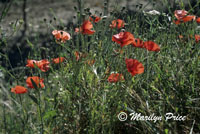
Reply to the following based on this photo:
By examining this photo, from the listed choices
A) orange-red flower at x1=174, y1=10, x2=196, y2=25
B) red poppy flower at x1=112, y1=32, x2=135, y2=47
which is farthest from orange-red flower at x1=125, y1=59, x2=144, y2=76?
orange-red flower at x1=174, y1=10, x2=196, y2=25

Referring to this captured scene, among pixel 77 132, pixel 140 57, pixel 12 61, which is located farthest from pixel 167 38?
pixel 12 61

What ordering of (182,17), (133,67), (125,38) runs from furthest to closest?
(182,17) < (125,38) < (133,67)

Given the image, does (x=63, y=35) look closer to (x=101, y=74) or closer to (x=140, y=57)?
(x=101, y=74)

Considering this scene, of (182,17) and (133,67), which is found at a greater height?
(182,17)

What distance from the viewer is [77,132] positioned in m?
1.61

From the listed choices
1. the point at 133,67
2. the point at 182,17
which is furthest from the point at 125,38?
the point at 182,17

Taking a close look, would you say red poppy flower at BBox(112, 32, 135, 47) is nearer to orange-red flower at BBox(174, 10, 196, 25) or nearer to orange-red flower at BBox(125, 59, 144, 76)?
orange-red flower at BBox(125, 59, 144, 76)

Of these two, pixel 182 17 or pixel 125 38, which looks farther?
pixel 182 17

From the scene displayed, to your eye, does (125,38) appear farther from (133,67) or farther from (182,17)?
(182,17)

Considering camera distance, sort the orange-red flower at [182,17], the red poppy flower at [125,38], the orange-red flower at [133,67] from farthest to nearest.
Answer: the orange-red flower at [182,17] < the red poppy flower at [125,38] < the orange-red flower at [133,67]

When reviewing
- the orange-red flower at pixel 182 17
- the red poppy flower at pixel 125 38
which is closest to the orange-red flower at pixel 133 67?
the red poppy flower at pixel 125 38

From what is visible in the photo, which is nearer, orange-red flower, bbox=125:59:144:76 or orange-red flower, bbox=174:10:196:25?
orange-red flower, bbox=125:59:144:76

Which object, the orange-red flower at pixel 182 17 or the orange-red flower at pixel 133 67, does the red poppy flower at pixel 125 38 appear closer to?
the orange-red flower at pixel 133 67

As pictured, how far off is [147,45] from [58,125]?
0.71 metres
